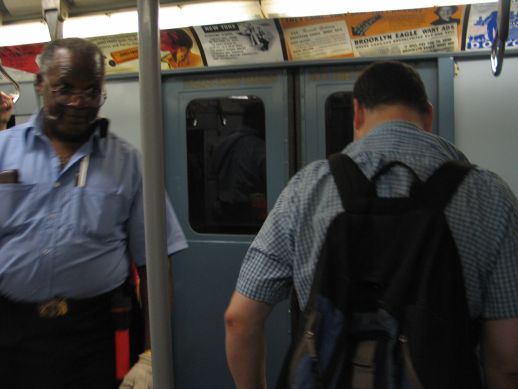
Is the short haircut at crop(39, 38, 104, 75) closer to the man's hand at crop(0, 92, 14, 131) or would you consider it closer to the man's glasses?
the man's glasses

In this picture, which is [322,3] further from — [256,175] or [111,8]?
[256,175]

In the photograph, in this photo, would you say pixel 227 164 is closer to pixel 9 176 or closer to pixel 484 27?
pixel 484 27

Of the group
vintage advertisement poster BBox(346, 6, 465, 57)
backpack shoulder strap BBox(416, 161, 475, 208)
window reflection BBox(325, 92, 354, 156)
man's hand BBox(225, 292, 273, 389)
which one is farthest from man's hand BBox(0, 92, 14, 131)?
backpack shoulder strap BBox(416, 161, 475, 208)

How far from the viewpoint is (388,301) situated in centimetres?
112

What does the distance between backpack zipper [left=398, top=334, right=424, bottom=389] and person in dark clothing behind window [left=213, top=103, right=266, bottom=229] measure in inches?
89.8

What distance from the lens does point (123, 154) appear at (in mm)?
1720

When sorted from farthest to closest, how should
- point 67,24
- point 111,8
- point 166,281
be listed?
1. point 67,24
2. point 111,8
3. point 166,281

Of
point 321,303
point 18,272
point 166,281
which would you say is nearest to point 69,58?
point 18,272

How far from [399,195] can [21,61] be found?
3418 millimetres

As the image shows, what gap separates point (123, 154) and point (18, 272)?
0.49 m

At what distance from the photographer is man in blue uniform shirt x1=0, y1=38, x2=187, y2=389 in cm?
154

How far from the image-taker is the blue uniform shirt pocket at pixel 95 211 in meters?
1.57

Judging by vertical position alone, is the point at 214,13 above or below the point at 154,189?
above

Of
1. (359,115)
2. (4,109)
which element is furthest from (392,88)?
(4,109)
